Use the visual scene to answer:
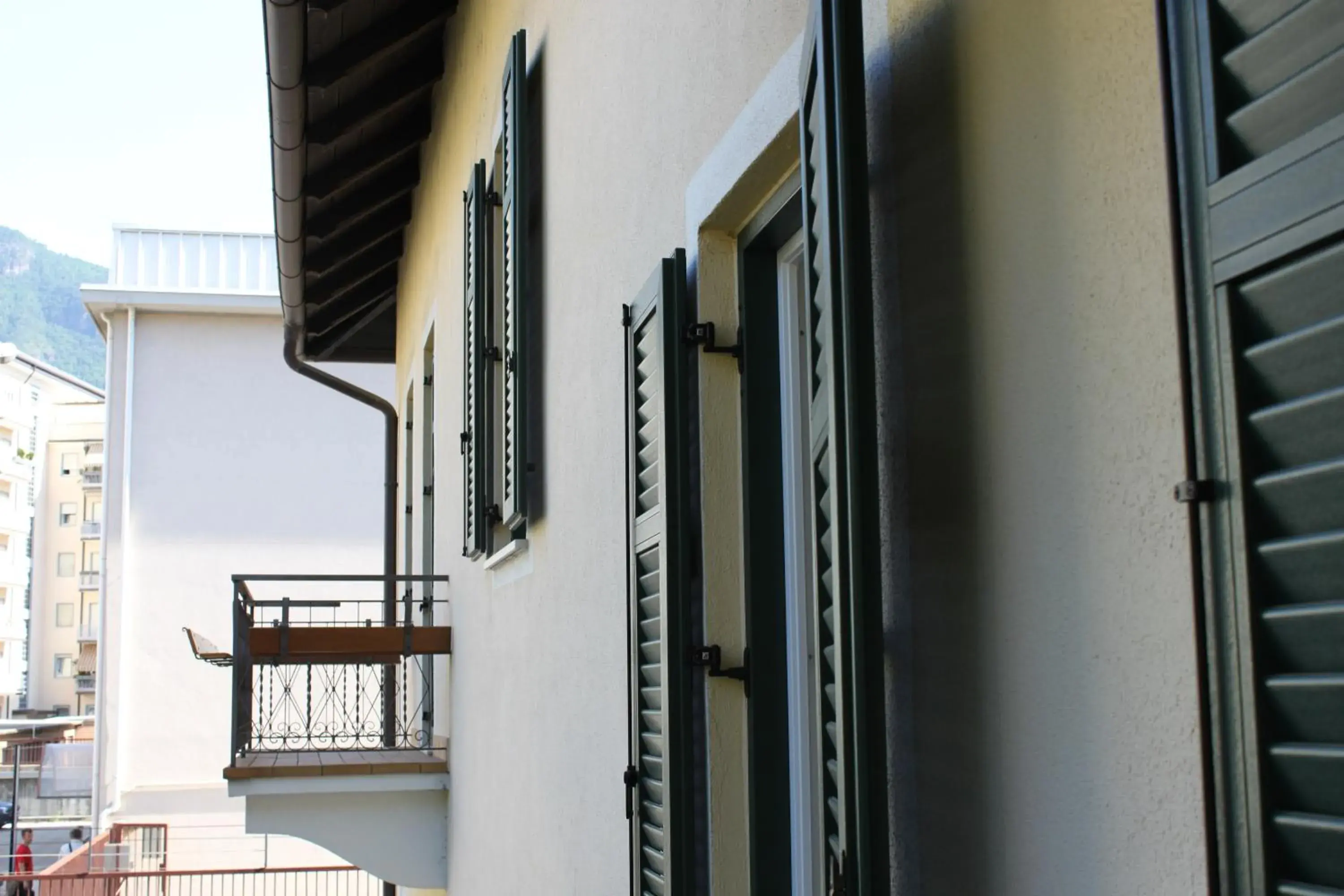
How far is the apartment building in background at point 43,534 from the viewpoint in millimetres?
57500

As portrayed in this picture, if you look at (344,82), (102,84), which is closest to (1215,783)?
(344,82)

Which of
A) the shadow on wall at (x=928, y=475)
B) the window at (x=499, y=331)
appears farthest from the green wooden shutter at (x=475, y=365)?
the shadow on wall at (x=928, y=475)

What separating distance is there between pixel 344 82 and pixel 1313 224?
8036mm

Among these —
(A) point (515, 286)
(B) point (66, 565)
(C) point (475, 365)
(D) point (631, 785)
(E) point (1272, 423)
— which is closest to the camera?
(E) point (1272, 423)

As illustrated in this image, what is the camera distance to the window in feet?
16.1

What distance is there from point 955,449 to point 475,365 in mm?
4655

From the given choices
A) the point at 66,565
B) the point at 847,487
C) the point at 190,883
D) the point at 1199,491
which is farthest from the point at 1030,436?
the point at 66,565

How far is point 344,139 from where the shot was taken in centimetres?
917

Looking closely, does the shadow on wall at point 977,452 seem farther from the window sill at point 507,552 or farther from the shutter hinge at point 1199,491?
the window sill at point 507,552

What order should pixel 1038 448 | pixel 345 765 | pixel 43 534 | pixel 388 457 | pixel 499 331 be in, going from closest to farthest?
pixel 1038 448 < pixel 499 331 < pixel 345 765 < pixel 388 457 < pixel 43 534

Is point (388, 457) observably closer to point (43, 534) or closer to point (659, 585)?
point (659, 585)

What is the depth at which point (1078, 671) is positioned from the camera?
4.60 ft

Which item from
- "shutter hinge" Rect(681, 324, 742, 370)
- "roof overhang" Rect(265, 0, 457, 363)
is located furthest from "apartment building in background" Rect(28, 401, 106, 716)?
"shutter hinge" Rect(681, 324, 742, 370)

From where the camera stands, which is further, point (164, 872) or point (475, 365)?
point (164, 872)
